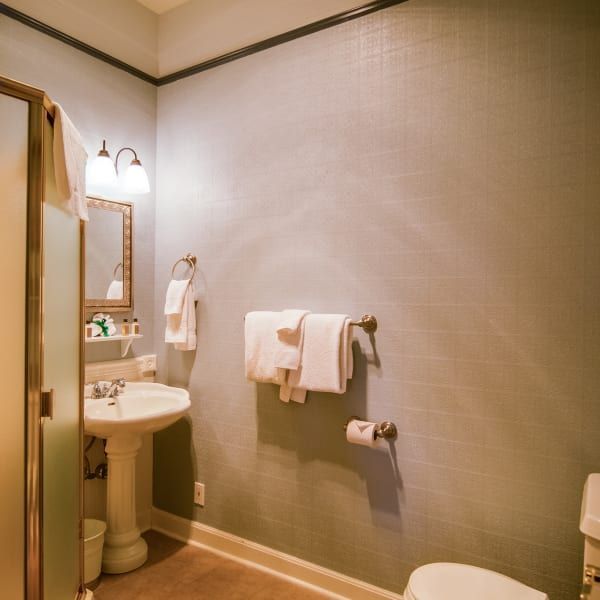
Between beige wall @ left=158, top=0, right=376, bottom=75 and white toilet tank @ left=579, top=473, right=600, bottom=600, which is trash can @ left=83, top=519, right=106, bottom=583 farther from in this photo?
beige wall @ left=158, top=0, right=376, bottom=75

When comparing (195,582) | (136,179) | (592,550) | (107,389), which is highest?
(136,179)

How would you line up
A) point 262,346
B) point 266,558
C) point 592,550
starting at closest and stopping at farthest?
point 592,550 → point 262,346 → point 266,558

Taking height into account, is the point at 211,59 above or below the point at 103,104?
above

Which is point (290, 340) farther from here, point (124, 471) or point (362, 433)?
point (124, 471)

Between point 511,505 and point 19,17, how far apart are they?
2.87m

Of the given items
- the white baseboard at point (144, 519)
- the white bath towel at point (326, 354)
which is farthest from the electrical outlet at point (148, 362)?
the white bath towel at point (326, 354)

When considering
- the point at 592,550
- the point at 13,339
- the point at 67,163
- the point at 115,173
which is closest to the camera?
the point at 592,550

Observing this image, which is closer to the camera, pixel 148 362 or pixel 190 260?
pixel 190 260

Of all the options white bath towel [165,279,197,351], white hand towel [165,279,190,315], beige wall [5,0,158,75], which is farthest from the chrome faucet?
beige wall [5,0,158,75]

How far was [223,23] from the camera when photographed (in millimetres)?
2432

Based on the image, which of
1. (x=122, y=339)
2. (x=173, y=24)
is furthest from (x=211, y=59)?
(x=122, y=339)

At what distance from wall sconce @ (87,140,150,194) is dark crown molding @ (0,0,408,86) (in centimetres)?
45

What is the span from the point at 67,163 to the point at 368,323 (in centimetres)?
124

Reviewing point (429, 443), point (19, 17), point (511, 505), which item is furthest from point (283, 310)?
point (19, 17)
